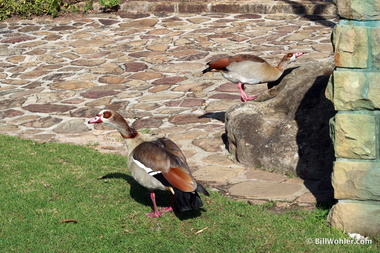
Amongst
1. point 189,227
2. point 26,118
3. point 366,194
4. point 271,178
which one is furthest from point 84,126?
point 366,194

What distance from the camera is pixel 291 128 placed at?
7.56 m

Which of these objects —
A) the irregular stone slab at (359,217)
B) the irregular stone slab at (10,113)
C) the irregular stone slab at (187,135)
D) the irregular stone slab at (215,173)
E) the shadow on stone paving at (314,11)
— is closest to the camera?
the irregular stone slab at (359,217)

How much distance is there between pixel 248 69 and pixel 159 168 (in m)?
3.82

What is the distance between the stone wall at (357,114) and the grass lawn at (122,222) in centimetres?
31

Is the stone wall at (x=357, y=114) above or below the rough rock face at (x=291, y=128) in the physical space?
above

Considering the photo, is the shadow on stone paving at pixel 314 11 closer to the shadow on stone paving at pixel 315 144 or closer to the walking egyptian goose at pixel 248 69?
the walking egyptian goose at pixel 248 69

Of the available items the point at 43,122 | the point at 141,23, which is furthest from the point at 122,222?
the point at 141,23

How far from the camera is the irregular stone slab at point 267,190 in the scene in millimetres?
6750

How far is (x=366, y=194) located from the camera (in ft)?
17.8

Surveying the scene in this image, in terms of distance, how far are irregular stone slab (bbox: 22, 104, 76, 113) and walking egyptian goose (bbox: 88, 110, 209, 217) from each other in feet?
15.4

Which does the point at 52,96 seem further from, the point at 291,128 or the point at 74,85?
the point at 291,128

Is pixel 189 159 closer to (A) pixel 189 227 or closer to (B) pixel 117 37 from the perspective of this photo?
(A) pixel 189 227

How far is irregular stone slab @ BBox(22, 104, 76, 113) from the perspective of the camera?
11086mm

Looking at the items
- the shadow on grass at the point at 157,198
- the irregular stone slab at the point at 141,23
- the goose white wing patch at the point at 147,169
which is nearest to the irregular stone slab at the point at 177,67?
the irregular stone slab at the point at 141,23
